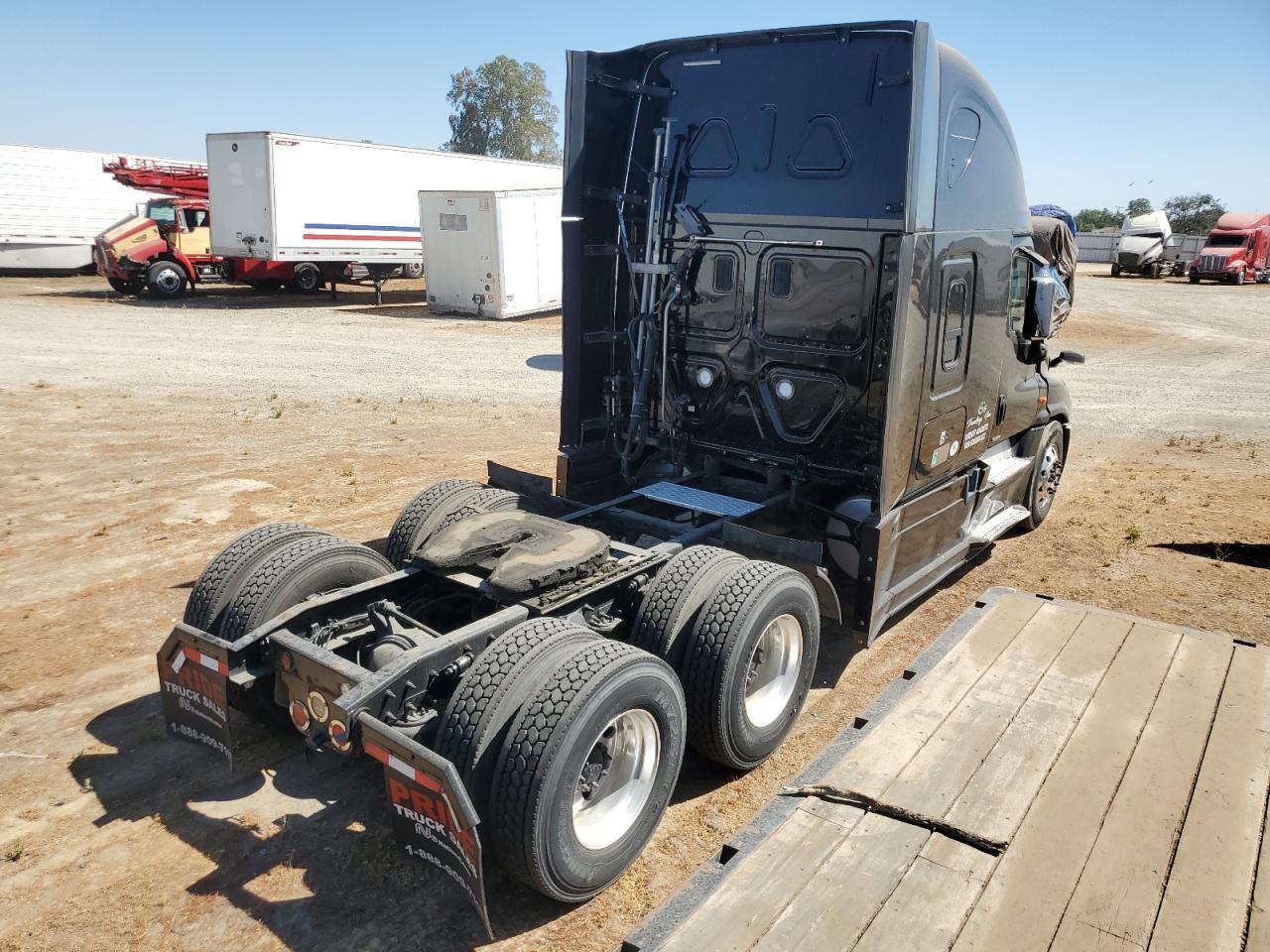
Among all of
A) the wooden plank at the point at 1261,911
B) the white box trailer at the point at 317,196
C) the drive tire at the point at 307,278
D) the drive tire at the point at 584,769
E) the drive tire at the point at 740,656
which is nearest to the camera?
the wooden plank at the point at 1261,911

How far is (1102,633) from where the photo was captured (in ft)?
16.0

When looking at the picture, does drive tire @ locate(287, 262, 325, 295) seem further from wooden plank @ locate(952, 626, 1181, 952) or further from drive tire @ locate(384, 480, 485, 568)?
wooden plank @ locate(952, 626, 1181, 952)

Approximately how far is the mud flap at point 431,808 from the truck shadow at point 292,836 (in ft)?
1.30

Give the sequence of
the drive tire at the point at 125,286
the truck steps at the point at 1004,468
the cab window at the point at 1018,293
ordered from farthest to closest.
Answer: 1. the drive tire at the point at 125,286
2. the truck steps at the point at 1004,468
3. the cab window at the point at 1018,293

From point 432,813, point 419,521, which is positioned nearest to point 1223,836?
point 432,813

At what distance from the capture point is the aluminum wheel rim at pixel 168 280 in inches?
968

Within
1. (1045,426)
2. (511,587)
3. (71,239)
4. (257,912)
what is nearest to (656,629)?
(511,587)

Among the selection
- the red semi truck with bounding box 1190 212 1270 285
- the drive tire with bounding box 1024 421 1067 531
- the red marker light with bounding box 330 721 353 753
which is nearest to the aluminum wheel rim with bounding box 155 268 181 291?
the drive tire with bounding box 1024 421 1067 531

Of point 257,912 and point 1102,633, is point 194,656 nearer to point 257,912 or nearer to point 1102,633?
point 257,912

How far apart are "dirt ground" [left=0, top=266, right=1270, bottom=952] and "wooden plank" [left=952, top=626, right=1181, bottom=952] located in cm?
129

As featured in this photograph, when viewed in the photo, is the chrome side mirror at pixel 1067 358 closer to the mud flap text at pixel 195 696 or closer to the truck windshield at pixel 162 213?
the mud flap text at pixel 195 696

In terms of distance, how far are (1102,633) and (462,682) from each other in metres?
3.46

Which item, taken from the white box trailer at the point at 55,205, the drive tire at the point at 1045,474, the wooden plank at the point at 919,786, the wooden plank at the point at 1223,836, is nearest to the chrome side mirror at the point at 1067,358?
the drive tire at the point at 1045,474

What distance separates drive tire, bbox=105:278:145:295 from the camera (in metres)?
24.7
